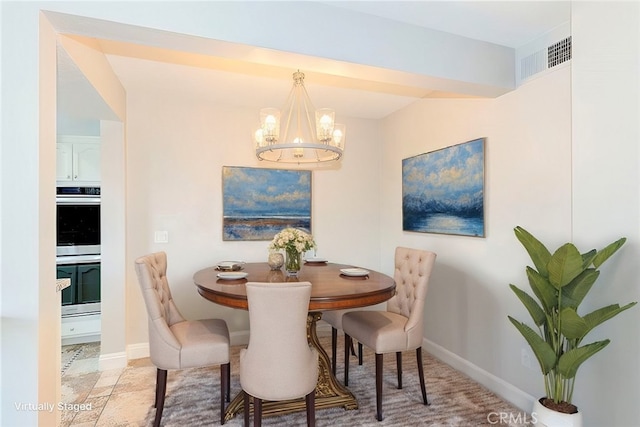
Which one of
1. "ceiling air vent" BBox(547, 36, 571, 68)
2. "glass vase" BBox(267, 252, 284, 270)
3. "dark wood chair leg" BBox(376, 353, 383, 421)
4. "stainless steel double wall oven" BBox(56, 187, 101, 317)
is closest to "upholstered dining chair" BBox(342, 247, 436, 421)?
"dark wood chair leg" BBox(376, 353, 383, 421)

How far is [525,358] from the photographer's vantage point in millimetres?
2484

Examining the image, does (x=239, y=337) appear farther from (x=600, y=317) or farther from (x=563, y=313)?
(x=600, y=317)

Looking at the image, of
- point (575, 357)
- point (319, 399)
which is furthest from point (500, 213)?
point (319, 399)

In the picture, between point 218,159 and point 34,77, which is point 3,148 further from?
point 218,159

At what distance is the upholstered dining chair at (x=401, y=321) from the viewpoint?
2.44 metres

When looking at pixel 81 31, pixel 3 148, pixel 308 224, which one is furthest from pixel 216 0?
pixel 308 224

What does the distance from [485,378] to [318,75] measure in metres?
2.86

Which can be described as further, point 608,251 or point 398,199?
point 398,199

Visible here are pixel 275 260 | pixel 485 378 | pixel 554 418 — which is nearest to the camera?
pixel 554 418

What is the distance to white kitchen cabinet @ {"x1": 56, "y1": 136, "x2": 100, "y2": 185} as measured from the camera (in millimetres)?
4020

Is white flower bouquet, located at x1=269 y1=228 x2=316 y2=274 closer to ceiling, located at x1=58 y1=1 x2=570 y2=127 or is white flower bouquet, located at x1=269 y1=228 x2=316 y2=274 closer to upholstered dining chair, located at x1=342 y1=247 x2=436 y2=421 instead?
upholstered dining chair, located at x1=342 y1=247 x2=436 y2=421

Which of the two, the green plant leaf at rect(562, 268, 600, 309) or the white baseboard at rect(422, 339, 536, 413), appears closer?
the green plant leaf at rect(562, 268, 600, 309)

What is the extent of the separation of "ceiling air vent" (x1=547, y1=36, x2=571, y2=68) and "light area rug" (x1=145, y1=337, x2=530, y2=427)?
238 centimetres

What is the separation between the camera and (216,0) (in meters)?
1.84
